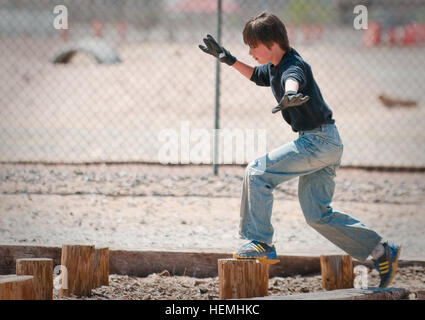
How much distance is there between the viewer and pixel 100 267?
12.0ft

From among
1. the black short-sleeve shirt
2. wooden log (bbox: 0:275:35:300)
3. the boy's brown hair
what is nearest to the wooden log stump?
the black short-sleeve shirt

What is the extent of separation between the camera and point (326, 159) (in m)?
3.49

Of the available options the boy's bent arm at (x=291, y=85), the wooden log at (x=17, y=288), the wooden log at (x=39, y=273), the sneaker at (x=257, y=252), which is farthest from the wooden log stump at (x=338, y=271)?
the wooden log at (x=17, y=288)

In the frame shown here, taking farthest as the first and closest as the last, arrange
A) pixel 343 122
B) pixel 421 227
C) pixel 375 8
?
pixel 375 8 → pixel 343 122 → pixel 421 227

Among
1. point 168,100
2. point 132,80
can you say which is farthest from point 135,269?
point 132,80

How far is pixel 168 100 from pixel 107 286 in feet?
31.9

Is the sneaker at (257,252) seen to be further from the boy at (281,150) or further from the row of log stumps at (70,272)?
the row of log stumps at (70,272)

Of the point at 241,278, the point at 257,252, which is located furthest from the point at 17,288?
the point at 257,252

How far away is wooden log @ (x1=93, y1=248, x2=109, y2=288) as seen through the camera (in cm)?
360

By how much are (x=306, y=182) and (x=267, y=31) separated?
34.1 inches

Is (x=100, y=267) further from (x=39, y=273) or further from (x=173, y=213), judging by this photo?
(x=173, y=213)

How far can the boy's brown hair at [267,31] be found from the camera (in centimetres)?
344

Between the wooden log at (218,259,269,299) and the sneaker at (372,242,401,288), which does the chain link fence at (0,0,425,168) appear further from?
the wooden log at (218,259,269,299)
